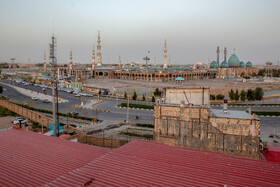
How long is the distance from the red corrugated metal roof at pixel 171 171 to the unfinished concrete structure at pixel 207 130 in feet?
8.19

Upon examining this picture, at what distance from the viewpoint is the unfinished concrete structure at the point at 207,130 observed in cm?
801

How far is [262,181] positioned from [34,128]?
619 inches

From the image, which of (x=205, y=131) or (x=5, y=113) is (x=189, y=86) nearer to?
(x=5, y=113)

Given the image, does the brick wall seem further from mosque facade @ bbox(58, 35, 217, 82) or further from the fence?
mosque facade @ bbox(58, 35, 217, 82)

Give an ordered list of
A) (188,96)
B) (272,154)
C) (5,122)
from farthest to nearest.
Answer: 1. (5,122)
2. (188,96)
3. (272,154)

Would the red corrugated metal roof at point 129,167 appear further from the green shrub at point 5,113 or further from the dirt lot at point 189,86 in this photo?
the dirt lot at point 189,86

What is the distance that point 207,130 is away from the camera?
8508 mm

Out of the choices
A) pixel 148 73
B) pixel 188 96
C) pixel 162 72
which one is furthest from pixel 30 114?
pixel 162 72

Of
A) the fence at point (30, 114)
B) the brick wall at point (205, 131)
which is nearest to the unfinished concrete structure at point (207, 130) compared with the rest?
the brick wall at point (205, 131)

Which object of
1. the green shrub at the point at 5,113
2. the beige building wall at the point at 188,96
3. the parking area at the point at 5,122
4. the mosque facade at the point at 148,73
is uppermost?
the mosque facade at the point at 148,73

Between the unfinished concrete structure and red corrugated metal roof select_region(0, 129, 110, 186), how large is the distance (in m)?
3.37

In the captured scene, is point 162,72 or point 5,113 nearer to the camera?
point 5,113

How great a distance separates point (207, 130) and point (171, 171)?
406 centimetres

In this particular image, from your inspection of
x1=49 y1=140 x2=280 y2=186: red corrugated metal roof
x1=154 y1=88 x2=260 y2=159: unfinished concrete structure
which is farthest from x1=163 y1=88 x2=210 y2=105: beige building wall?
x1=49 y1=140 x2=280 y2=186: red corrugated metal roof
